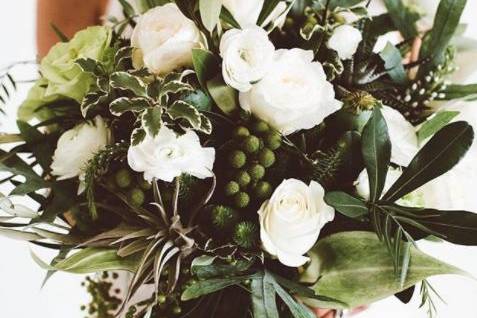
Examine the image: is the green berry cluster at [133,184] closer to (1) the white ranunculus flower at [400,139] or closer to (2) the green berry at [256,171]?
(2) the green berry at [256,171]

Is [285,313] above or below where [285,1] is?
below

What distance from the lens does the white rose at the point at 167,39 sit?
25.5 inches

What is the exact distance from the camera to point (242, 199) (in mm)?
634

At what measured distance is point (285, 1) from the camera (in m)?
0.74

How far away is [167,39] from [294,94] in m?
0.15

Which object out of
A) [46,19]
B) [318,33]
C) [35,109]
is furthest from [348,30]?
[46,19]

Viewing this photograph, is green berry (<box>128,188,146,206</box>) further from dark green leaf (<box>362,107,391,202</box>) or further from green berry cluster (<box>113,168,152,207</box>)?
dark green leaf (<box>362,107,391,202</box>)

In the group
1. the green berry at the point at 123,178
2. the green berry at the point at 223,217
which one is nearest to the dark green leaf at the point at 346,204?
the green berry at the point at 223,217

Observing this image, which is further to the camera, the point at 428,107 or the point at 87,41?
the point at 428,107

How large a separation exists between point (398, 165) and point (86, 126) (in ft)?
1.21

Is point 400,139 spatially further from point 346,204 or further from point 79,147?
point 79,147

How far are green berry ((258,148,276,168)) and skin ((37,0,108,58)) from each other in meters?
0.68

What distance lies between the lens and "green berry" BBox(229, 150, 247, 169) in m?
0.63

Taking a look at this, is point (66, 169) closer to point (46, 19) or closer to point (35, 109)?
point (35, 109)
